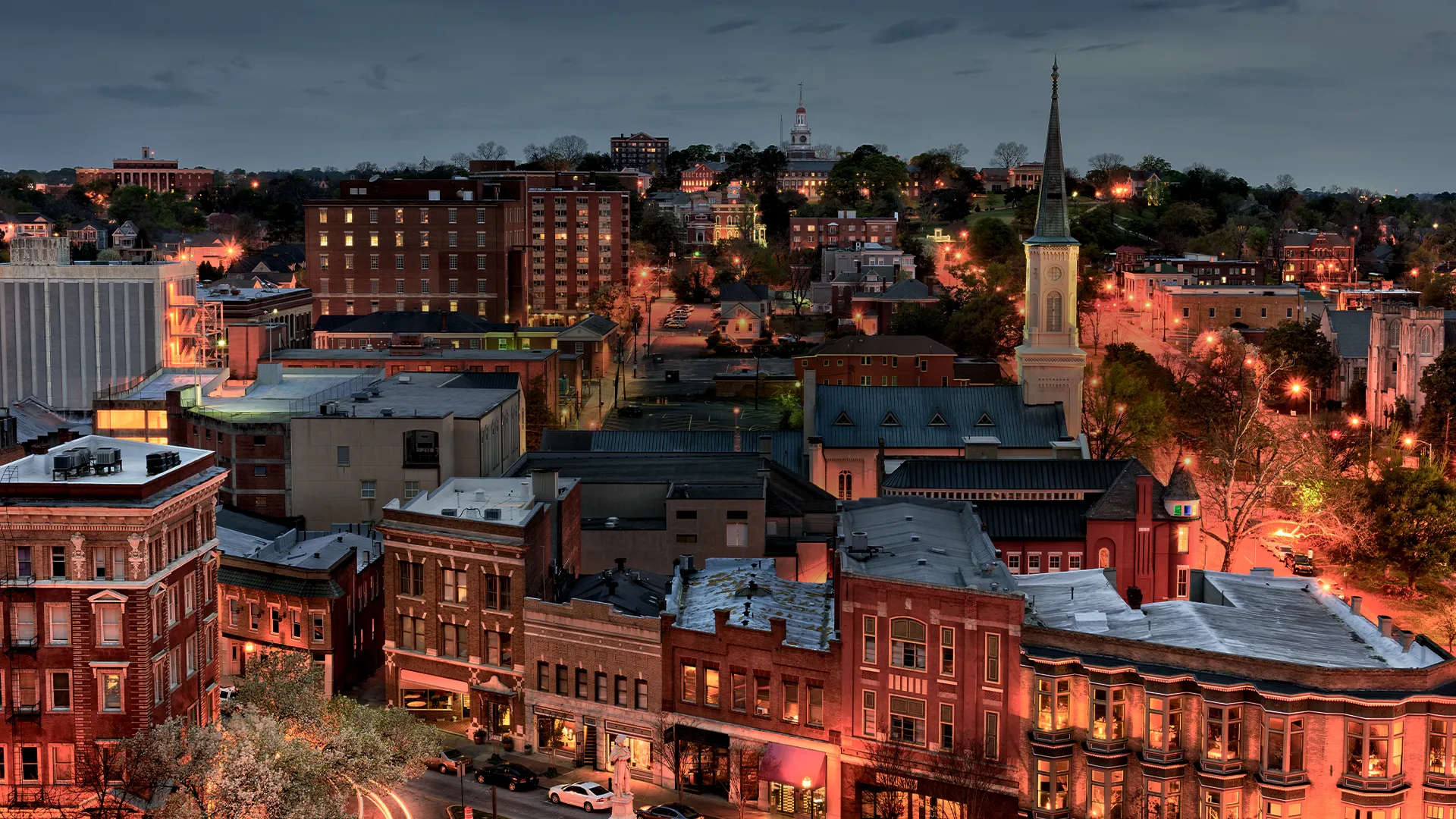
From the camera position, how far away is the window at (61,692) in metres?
52.5

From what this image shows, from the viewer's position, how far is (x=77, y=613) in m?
52.0

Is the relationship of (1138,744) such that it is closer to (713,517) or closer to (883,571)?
(883,571)

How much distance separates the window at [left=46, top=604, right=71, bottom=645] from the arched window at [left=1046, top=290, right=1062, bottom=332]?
61.4 meters

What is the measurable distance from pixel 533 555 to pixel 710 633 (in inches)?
344

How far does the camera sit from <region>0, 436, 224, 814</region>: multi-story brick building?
5172cm

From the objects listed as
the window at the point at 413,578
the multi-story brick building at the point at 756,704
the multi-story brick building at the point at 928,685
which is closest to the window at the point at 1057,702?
the multi-story brick building at the point at 928,685

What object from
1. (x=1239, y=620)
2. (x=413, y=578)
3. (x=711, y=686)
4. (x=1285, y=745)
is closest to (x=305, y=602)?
(x=413, y=578)

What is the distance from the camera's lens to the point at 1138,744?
50.5 m

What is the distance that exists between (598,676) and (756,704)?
661 centimetres

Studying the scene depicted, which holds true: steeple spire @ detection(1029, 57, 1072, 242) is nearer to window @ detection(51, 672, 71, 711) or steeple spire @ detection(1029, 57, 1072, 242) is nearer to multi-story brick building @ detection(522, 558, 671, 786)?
multi-story brick building @ detection(522, 558, 671, 786)

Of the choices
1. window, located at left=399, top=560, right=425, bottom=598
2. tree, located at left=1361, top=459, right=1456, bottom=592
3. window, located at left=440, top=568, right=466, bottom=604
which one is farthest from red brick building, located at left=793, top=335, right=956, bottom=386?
window, located at left=440, top=568, right=466, bottom=604

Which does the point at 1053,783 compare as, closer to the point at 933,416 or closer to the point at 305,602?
the point at 305,602

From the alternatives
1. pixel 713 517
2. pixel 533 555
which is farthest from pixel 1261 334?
pixel 533 555

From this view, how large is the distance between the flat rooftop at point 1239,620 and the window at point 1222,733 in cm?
180
